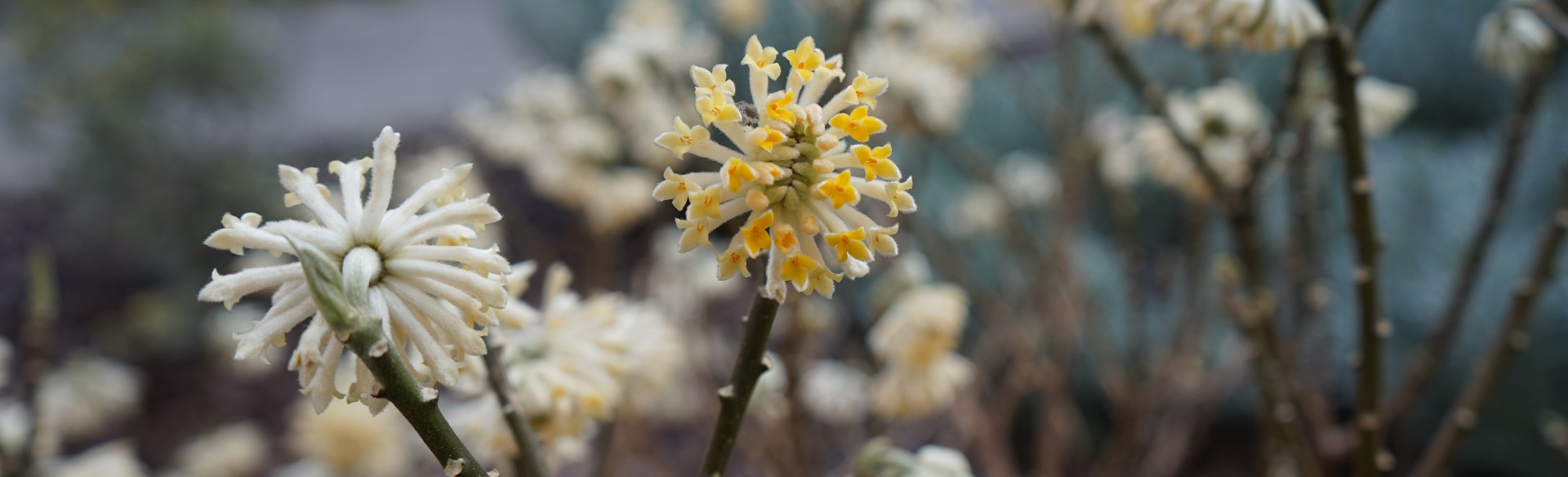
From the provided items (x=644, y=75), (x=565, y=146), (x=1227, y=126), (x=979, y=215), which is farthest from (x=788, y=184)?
(x=979, y=215)

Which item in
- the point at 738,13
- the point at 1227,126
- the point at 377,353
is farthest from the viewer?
the point at 738,13

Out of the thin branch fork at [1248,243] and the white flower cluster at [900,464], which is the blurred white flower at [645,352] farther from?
the thin branch fork at [1248,243]

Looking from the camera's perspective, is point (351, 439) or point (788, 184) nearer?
point (788, 184)

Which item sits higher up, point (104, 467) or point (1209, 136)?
point (104, 467)

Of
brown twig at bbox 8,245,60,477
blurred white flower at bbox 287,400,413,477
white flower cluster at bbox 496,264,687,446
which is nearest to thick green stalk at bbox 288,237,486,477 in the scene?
white flower cluster at bbox 496,264,687,446

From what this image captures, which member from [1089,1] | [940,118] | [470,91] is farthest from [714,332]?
[470,91]

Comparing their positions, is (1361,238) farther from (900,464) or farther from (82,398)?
(82,398)

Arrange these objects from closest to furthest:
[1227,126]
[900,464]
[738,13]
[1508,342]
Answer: [900,464], [1508,342], [1227,126], [738,13]

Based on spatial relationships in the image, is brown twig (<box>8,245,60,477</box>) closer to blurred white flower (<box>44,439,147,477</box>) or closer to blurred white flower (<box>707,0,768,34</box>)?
blurred white flower (<box>44,439,147,477</box>)
